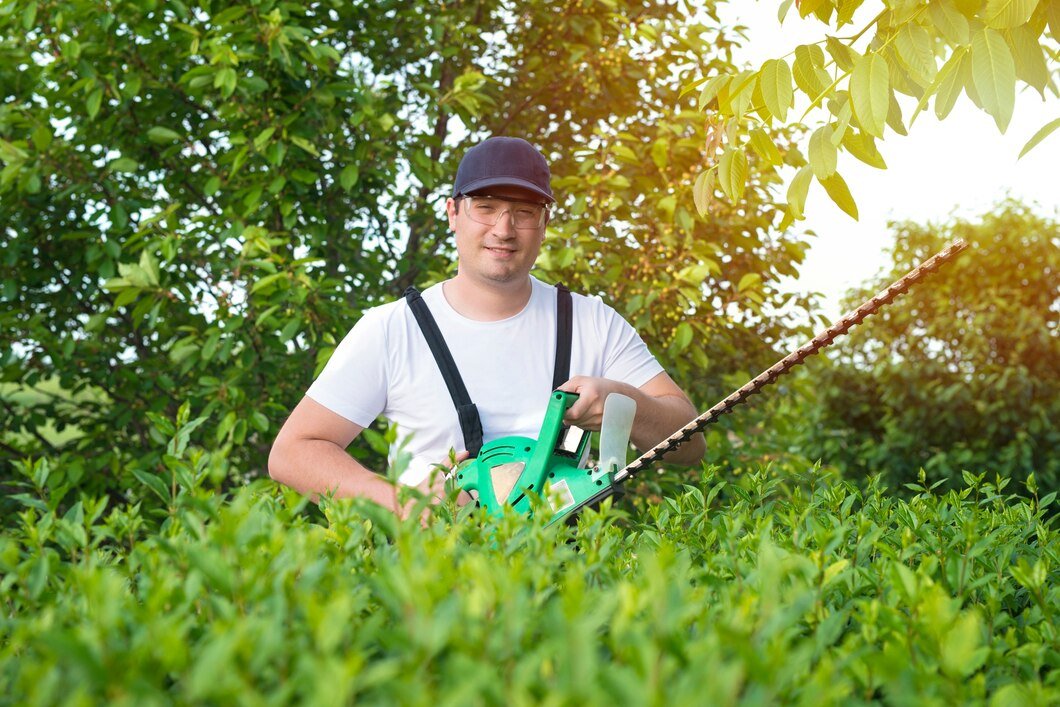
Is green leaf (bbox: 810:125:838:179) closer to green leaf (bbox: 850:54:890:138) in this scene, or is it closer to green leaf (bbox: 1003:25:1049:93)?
green leaf (bbox: 850:54:890:138)

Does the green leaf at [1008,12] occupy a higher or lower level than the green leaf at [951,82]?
higher

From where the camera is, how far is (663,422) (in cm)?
339

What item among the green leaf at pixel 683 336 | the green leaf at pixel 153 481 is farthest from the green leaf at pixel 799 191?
the green leaf at pixel 683 336

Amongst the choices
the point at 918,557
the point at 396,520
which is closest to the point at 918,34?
the point at 918,557

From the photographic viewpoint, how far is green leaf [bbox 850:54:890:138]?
214 cm

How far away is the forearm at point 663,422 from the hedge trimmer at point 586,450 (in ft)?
1.44

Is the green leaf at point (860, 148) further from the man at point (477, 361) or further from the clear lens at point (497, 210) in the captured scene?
the clear lens at point (497, 210)

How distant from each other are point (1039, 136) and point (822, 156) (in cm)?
47

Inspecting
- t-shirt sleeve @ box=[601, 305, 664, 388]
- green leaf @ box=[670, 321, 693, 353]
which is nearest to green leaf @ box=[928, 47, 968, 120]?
t-shirt sleeve @ box=[601, 305, 664, 388]

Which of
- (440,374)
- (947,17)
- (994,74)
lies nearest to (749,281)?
(440,374)

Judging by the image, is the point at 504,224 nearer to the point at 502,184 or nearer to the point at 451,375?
the point at 502,184

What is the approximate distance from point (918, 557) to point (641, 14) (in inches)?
194

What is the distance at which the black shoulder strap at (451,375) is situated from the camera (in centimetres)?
337

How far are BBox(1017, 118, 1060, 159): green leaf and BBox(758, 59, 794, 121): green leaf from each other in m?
0.53
